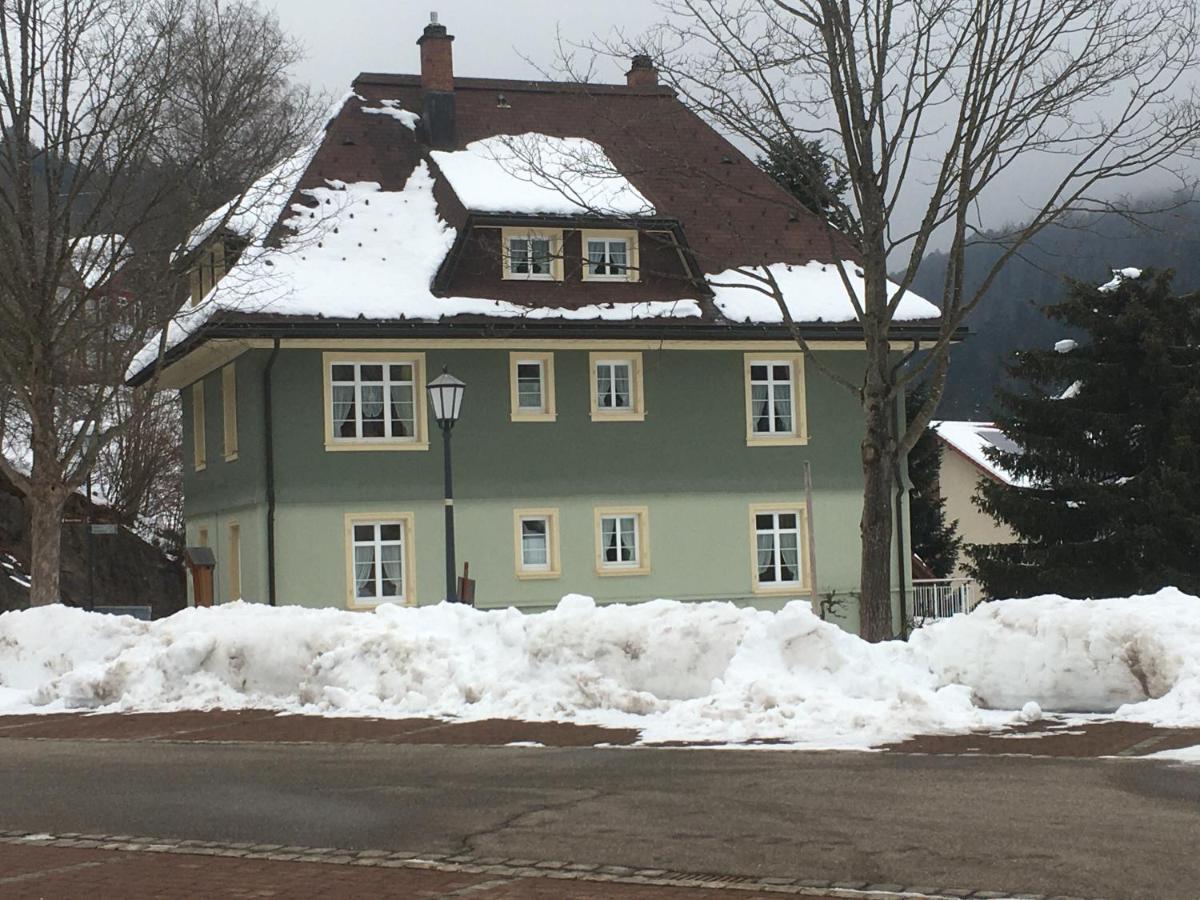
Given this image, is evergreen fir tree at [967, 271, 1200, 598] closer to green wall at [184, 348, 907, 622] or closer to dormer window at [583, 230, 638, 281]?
green wall at [184, 348, 907, 622]

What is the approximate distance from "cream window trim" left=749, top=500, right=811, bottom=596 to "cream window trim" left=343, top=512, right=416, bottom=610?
21.6 ft

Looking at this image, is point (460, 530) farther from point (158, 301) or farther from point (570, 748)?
point (570, 748)

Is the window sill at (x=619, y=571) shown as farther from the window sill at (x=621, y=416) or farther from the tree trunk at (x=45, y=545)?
the tree trunk at (x=45, y=545)

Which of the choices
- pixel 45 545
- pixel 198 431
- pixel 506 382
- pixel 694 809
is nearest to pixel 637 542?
pixel 506 382

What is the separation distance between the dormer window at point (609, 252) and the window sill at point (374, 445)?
4.65 metres

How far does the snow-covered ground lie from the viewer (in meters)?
13.6

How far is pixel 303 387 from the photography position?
104 ft

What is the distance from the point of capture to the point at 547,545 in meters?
33.2

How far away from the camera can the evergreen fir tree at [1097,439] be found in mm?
32375

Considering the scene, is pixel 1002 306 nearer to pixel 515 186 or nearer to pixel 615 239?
pixel 615 239

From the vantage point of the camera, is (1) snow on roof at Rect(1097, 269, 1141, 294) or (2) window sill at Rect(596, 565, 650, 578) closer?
(2) window sill at Rect(596, 565, 650, 578)

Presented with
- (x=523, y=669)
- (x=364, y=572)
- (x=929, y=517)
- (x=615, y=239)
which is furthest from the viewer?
(x=929, y=517)

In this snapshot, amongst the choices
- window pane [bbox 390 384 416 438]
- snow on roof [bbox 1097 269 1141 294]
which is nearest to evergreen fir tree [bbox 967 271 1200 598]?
snow on roof [bbox 1097 269 1141 294]

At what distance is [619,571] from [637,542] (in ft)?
2.42
